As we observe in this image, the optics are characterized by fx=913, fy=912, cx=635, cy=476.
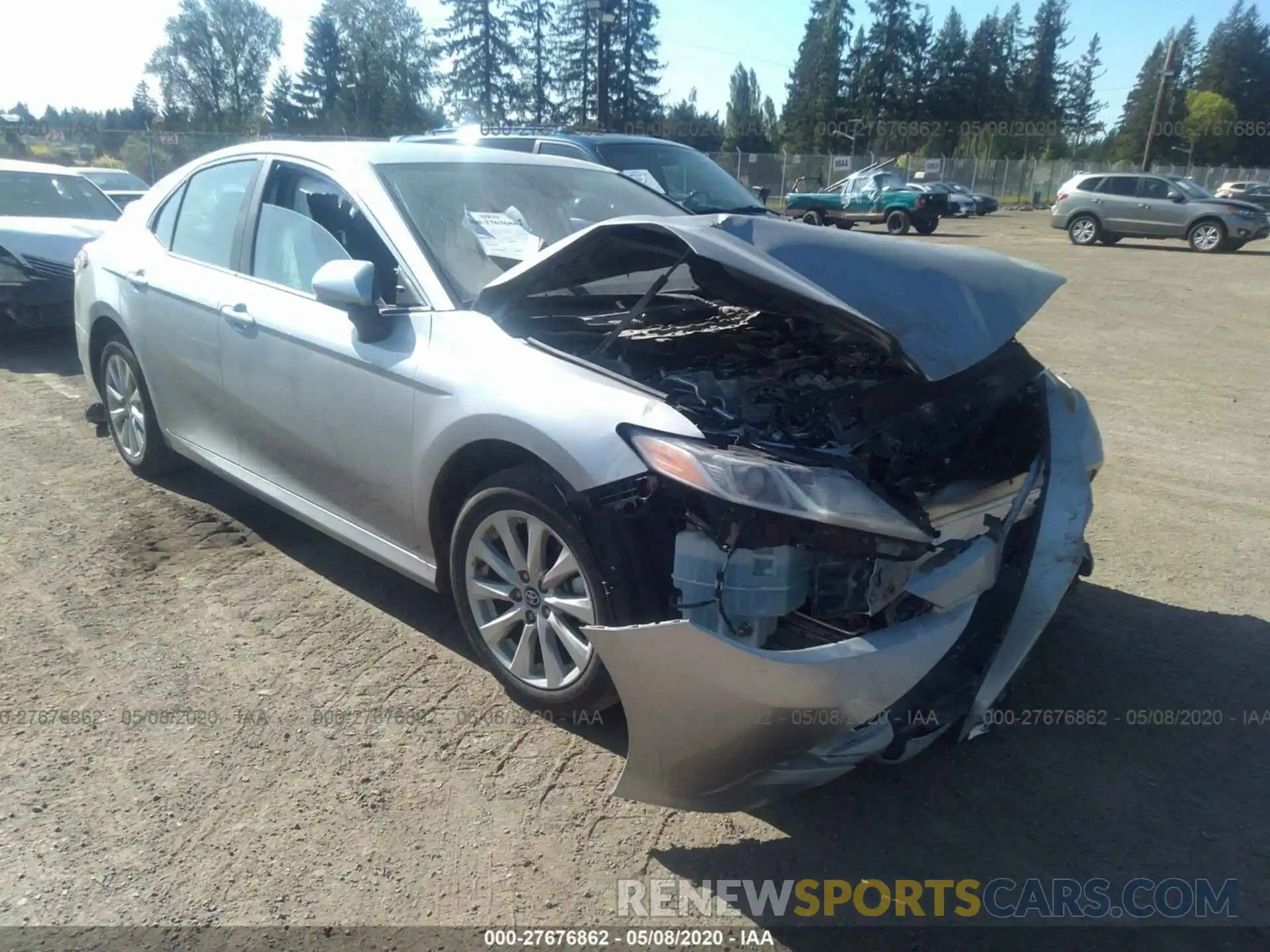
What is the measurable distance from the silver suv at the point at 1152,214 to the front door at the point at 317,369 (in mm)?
23012

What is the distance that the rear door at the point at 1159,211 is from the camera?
2138cm

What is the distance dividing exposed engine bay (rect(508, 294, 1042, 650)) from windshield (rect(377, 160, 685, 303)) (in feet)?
0.93

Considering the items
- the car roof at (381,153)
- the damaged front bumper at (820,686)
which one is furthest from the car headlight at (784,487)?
the car roof at (381,153)

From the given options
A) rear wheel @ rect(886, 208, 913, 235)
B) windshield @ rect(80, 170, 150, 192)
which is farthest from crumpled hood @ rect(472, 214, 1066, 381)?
rear wheel @ rect(886, 208, 913, 235)

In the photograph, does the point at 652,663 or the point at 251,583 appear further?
the point at 251,583

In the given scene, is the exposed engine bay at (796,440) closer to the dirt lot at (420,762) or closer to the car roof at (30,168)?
the dirt lot at (420,762)

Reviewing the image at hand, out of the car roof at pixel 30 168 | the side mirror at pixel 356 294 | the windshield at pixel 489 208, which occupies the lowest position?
the side mirror at pixel 356 294

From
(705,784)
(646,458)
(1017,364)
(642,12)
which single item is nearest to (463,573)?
(646,458)

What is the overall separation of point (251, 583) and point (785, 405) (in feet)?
8.27

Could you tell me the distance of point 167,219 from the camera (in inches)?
183

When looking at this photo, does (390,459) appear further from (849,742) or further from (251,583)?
(849,742)

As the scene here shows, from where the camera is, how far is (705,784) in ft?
7.56

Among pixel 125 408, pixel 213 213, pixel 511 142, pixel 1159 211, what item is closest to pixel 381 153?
pixel 213 213
